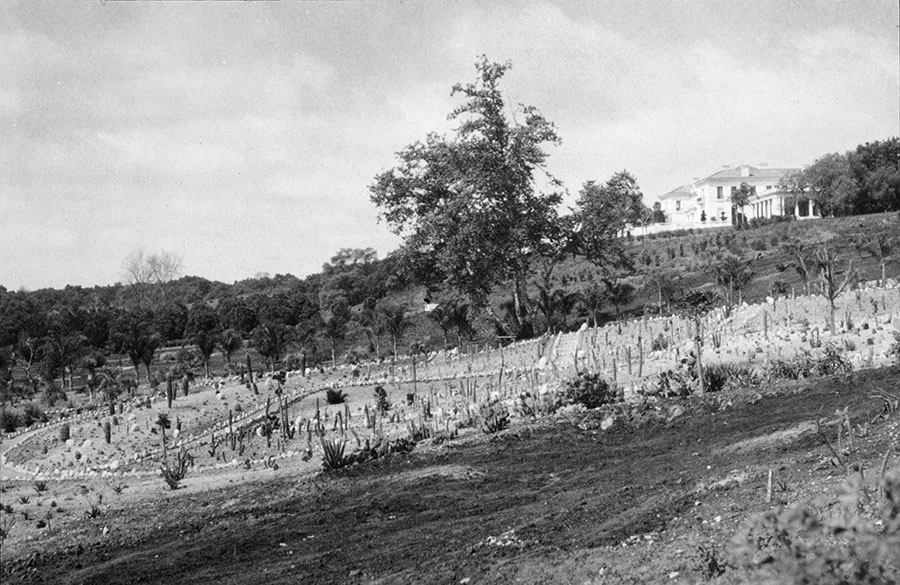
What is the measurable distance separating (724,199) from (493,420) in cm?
9210

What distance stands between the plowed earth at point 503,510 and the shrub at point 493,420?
78 cm

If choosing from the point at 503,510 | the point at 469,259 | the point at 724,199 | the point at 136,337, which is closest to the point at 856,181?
the point at 724,199

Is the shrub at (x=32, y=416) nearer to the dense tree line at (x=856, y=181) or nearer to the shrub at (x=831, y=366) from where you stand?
the shrub at (x=831, y=366)

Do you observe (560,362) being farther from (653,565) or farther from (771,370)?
(653,565)

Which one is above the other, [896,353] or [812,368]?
[896,353]

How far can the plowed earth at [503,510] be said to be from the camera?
6.71 m

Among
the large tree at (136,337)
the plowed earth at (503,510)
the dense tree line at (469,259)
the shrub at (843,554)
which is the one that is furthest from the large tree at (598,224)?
the shrub at (843,554)

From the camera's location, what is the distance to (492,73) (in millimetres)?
36719

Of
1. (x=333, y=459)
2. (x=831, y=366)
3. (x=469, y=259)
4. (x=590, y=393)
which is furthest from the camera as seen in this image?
(x=469, y=259)

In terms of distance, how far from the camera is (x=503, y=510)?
340 inches

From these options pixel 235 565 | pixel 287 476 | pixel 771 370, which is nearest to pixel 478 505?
pixel 235 565

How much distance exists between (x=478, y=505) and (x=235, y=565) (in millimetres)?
2443

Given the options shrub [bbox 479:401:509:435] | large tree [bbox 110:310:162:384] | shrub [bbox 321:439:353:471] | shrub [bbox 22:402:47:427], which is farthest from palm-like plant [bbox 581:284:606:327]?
shrub [bbox 321:439:353:471]

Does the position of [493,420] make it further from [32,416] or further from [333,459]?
[32,416]
